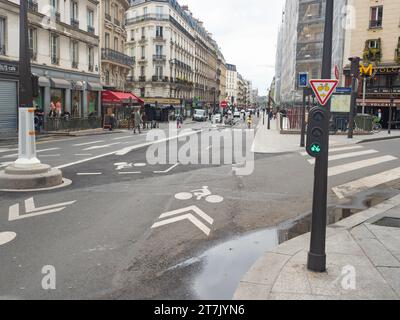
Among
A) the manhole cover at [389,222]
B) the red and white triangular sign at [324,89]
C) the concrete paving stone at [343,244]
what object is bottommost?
the concrete paving stone at [343,244]

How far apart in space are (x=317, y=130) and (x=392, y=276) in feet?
5.91

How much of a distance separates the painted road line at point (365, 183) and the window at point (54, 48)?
24.0 meters

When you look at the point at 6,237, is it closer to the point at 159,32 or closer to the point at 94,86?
the point at 94,86

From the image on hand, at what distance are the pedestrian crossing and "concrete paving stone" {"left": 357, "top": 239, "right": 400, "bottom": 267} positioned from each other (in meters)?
3.44

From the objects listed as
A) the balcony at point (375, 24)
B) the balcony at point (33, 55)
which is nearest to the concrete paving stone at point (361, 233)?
the balcony at point (33, 55)

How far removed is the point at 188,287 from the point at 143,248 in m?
1.40

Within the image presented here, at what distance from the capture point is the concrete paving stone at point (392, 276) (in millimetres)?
4433

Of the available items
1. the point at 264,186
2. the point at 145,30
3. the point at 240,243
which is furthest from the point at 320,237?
the point at 145,30

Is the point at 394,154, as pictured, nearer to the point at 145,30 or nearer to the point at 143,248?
the point at 143,248

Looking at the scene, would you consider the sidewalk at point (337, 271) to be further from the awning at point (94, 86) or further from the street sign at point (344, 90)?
the awning at point (94, 86)

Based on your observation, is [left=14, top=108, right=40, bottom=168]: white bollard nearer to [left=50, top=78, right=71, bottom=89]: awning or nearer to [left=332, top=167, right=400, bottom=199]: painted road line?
[left=332, top=167, right=400, bottom=199]: painted road line

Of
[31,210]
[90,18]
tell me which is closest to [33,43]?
[90,18]

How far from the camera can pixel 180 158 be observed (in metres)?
15.6

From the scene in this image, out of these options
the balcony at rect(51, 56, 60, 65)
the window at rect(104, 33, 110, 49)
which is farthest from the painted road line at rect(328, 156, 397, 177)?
the window at rect(104, 33, 110, 49)
